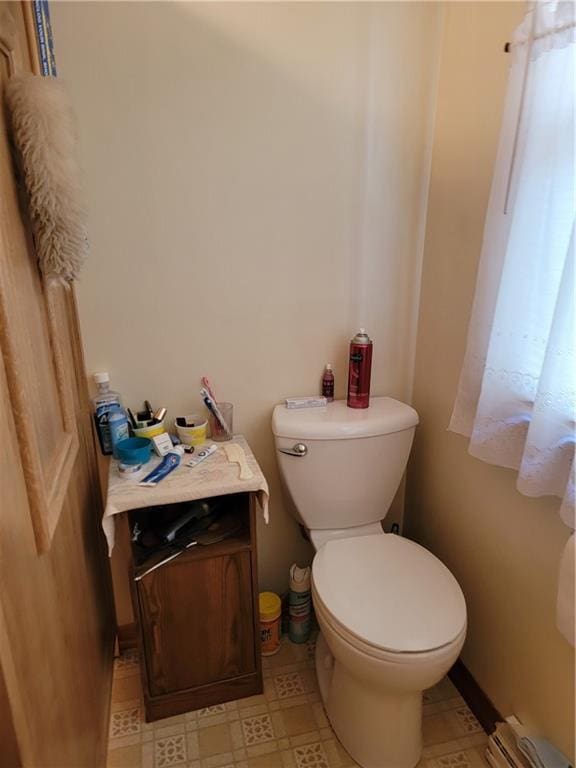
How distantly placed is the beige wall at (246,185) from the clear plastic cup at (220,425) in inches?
2.9

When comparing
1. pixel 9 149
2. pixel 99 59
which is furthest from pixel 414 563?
pixel 99 59

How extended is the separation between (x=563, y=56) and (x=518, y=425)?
0.73 meters

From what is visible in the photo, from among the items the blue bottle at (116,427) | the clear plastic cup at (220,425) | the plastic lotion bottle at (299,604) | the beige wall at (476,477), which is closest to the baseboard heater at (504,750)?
the beige wall at (476,477)

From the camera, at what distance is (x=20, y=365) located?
2.32 feet

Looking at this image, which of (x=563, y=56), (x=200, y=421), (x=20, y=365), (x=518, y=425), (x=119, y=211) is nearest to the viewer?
(x=20, y=365)

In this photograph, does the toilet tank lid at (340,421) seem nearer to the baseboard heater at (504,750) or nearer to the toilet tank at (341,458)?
the toilet tank at (341,458)

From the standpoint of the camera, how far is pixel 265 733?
132 centimetres

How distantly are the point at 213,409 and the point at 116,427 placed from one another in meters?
0.26

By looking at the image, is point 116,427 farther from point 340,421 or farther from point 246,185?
point 246,185

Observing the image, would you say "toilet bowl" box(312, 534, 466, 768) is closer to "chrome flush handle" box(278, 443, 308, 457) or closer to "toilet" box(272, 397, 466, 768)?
"toilet" box(272, 397, 466, 768)

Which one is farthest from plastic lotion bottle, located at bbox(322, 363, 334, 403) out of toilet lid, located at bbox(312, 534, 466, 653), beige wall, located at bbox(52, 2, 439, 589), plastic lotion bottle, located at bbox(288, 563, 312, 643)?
plastic lotion bottle, located at bbox(288, 563, 312, 643)

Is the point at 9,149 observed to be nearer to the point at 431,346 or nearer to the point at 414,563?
the point at 431,346

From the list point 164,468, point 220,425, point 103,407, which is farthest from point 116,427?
point 220,425

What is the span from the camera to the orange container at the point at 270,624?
1541mm
